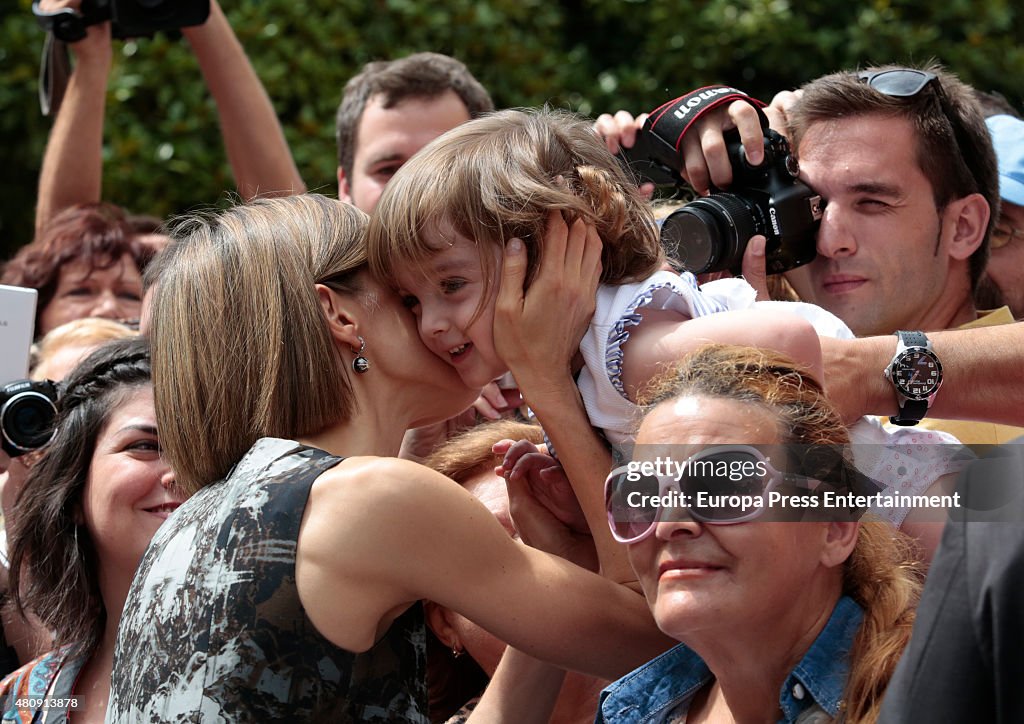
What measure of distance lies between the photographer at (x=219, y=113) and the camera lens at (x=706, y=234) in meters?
2.17

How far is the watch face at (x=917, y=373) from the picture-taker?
2584mm

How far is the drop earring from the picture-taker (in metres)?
2.42

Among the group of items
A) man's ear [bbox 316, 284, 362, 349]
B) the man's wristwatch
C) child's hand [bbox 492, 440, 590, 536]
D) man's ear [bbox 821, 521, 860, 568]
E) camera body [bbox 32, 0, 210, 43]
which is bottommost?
child's hand [bbox 492, 440, 590, 536]

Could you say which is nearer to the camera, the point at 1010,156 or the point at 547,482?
the point at 547,482

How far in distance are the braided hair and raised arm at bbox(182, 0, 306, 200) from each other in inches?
53.2

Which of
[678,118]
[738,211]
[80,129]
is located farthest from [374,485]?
[80,129]

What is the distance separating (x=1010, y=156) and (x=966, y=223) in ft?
1.99

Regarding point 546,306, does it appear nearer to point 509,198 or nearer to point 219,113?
point 509,198

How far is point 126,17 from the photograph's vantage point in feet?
14.4

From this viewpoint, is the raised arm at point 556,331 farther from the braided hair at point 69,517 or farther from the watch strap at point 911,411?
the braided hair at point 69,517

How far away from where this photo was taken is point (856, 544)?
6.84 ft

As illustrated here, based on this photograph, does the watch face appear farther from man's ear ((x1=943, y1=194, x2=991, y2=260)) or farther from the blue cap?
the blue cap

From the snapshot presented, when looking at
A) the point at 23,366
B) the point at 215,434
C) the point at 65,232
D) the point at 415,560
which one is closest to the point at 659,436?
the point at 415,560

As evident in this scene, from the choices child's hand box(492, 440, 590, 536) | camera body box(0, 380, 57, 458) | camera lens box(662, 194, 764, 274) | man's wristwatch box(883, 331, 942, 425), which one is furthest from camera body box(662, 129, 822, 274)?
camera body box(0, 380, 57, 458)
